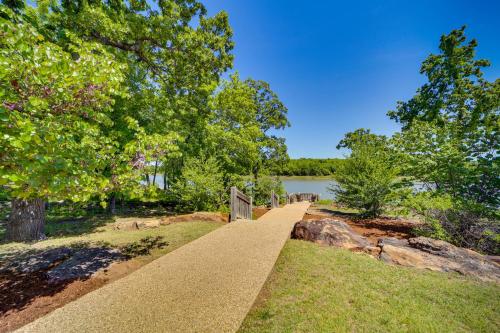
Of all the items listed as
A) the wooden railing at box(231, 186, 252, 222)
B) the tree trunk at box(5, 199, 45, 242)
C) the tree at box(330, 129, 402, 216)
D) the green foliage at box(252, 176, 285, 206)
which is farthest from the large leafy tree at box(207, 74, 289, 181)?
the tree trunk at box(5, 199, 45, 242)

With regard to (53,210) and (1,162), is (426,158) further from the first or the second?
(53,210)

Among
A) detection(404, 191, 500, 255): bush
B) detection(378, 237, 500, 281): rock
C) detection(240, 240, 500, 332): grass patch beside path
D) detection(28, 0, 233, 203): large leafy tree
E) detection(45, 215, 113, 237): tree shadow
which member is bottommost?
detection(45, 215, 113, 237): tree shadow

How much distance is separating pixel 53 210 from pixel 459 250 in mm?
15482

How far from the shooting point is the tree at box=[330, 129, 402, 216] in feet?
32.5

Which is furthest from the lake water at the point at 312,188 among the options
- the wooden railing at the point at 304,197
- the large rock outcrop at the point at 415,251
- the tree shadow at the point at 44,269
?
the tree shadow at the point at 44,269

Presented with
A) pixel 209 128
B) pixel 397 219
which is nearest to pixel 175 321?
pixel 209 128

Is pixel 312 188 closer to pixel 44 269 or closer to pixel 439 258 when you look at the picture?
pixel 439 258

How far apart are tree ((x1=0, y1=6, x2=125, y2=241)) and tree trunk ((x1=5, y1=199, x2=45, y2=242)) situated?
14.2ft

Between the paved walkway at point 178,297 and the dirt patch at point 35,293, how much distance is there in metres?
0.31

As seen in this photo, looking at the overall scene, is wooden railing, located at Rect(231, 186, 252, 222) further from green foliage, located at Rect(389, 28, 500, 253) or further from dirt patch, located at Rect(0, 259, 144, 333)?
green foliage, located at Rect(389, 28, 500, 253)

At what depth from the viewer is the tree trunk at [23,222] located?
6113mm

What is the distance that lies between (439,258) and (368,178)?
19.6 feet

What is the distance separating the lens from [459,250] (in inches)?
200

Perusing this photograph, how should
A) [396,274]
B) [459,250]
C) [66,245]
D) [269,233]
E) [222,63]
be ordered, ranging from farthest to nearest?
[222,63], [269,233], [66,245], [459,250], [396,274]
